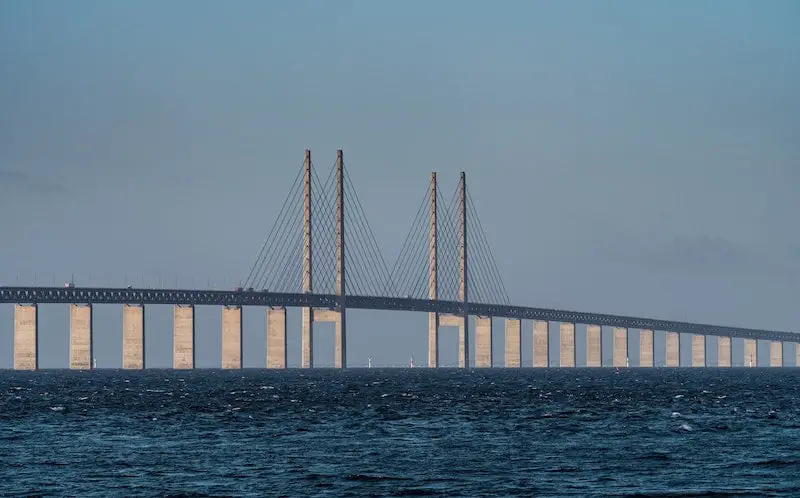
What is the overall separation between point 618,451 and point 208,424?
70.5 ft

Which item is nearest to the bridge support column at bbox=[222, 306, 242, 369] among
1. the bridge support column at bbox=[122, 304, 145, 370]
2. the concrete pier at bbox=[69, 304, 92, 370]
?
the bridge support column at bbox=[122, 304, 145, 370]

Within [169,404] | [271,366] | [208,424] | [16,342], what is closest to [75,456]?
[208,424]

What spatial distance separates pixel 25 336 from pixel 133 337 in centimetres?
1209

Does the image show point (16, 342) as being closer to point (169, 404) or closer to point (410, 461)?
point (169, 404)

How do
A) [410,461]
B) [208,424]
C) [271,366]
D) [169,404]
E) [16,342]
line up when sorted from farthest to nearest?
[271,366]
[16,342]
[169,404]
[208,424]
[410,461]

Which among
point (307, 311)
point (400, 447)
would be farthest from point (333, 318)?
point (400, 447)

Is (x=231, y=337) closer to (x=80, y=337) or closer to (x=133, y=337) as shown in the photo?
(x=133, y=337)

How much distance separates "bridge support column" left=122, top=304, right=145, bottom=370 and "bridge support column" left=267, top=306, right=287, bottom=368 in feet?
50.6

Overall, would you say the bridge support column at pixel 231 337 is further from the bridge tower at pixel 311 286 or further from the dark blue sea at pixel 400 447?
the dark blue sea at pixel 400 447

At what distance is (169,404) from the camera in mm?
86250

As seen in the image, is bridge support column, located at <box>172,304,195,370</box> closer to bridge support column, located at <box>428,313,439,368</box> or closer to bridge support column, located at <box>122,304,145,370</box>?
bridge support column, located at <box>122,304,145,370</box>

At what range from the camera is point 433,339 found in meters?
A: 197

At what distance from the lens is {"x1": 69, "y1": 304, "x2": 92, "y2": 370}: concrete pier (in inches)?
6437

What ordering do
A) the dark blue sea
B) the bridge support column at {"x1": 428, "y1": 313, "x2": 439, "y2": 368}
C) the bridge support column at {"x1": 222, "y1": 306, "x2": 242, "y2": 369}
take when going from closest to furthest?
1. the dark blue sea
2. the bridge support column at {"x1": 222, "y1": 306, "x2": 242, "y2": 369}
3. the bridge support column at {"x1": 428, "y1": 313, "x2": 439, "y2": 368}
